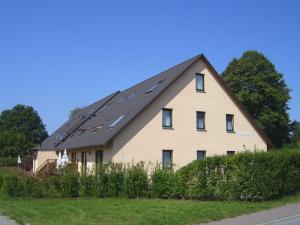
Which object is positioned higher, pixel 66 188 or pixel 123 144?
pixel 123 144

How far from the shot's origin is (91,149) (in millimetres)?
30141

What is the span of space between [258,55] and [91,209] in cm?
4024

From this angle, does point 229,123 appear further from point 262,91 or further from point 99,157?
point 262,91

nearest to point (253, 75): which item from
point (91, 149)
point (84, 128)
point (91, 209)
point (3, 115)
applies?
point (84, 128)

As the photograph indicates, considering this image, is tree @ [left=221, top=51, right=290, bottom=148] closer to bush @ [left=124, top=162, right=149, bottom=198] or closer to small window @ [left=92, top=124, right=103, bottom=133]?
small window @ [left=92, top=124, right=103, bottom=133]

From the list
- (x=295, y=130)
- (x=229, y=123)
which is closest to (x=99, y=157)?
(x=229, y=123)

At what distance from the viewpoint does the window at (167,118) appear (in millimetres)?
28531

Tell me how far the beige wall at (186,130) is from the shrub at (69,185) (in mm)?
4807

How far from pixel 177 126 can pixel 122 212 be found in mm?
13861

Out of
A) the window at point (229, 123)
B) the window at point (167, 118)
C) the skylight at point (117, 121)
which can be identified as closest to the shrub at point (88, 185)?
the skylight at point (117, 121)

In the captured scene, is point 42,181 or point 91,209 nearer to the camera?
point 91,209

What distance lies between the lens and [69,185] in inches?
865

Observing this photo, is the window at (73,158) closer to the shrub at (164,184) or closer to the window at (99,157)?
the window at (99,157)

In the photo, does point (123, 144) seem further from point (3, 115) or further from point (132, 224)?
point (3, 115)
